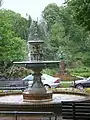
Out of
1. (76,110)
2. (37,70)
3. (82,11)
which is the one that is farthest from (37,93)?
(82,11)

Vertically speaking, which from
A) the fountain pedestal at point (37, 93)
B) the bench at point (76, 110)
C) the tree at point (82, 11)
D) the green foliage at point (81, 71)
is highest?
the tree at point (82, 11)

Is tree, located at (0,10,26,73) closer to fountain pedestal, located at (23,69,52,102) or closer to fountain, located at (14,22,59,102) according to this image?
fountain, located at (14,22,59,102)

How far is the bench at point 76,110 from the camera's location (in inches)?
509

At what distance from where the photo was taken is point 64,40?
150 feet

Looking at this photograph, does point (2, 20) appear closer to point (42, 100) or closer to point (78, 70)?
point (78, 70)

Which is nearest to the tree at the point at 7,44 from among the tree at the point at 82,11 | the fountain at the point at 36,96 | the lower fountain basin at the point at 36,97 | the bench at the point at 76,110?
the tree at the point at 82,11

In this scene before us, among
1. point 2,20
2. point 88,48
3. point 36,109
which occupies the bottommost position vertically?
point 36,109

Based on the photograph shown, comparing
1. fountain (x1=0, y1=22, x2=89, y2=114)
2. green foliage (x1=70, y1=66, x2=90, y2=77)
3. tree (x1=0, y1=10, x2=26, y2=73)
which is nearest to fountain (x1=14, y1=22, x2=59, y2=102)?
fountain (x1=0, y1=22, x2=89, y2=114)

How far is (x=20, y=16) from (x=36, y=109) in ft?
232

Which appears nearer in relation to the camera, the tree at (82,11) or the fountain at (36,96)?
the fountain at (36,96)

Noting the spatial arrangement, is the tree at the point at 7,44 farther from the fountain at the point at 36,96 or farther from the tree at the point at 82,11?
the fountain at the point at 36,96

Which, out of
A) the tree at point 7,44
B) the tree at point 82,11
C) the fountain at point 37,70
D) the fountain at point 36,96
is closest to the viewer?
the fountain at point 36,96

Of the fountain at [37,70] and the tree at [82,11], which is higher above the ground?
the tree at [82,11]

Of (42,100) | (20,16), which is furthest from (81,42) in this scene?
(20,16)
